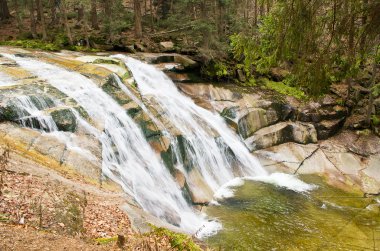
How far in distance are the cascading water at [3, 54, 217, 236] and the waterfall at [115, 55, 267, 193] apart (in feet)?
4.90

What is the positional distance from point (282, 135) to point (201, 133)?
4.94 meters

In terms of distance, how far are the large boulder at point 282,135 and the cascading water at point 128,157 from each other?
630 cm

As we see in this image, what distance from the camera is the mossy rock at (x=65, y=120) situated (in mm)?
10391

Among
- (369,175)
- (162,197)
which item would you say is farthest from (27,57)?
(369,175)

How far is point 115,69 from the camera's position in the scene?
15.3 meters

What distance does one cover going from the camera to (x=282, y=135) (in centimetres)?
1739

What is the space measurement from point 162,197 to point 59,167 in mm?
3399

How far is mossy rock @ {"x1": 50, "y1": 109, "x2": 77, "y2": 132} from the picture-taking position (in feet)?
34.1

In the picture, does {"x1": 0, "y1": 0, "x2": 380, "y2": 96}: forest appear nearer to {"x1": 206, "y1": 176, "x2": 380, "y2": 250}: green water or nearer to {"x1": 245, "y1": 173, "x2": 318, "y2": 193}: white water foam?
{"x1": 245, "y1": 173, "x2": 318, "y2": 193}: white water foam

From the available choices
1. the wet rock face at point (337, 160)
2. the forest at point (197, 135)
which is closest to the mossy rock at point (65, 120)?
the forest at point (197, 135)

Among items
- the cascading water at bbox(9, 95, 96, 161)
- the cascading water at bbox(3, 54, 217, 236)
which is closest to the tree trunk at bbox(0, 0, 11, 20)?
the cascading water at bbox(3, 54, 217, 236)

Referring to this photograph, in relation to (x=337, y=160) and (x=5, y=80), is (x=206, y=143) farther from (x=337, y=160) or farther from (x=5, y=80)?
(x=5, y=80)

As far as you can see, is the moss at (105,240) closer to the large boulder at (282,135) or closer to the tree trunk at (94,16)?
the large boulder at (282,135)

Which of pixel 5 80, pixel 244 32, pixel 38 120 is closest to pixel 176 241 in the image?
pixel 38 120
